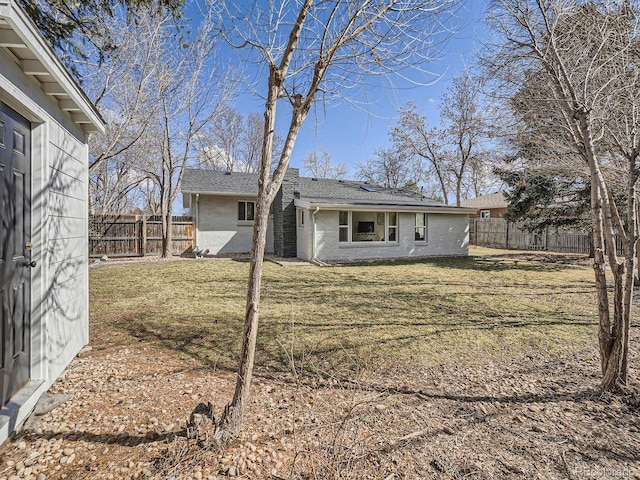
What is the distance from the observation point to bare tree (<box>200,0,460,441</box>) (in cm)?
227

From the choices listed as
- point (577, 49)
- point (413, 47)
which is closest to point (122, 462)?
point (413, 47)

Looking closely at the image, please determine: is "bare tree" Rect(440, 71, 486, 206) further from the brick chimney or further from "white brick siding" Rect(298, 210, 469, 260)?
the brick chimney

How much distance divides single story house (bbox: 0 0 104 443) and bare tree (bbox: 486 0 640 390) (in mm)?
4602

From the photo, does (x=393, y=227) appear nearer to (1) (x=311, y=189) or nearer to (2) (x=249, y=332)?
(1) (x=311, y=189)

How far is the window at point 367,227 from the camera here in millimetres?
12672

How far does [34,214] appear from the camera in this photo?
8.98 ft

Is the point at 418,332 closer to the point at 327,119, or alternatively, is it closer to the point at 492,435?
the point at 492,435

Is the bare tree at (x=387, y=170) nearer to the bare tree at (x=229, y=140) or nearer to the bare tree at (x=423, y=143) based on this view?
the bare tree at (x=423, y=143)

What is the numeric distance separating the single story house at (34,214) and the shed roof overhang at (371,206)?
8.51 meters

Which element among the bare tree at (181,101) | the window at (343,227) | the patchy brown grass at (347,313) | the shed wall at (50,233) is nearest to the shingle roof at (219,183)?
the bare tree at (181,101)

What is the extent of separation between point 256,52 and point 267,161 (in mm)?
1309

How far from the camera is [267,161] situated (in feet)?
7.32

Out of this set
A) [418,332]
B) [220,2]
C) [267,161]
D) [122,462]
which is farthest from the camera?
[418,332]

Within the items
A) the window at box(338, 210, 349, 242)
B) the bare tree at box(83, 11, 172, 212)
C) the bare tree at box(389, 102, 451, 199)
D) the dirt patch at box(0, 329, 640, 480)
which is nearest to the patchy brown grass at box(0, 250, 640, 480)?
the dirt patch at box(0, 329, 640, 480)
